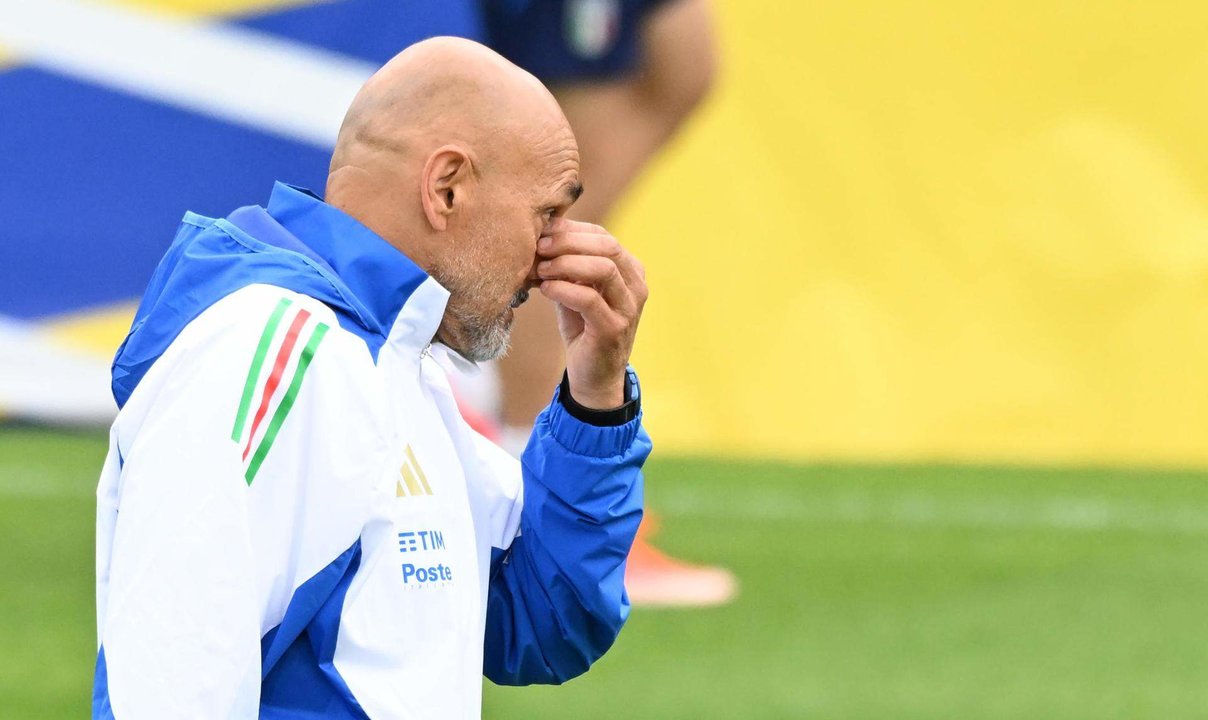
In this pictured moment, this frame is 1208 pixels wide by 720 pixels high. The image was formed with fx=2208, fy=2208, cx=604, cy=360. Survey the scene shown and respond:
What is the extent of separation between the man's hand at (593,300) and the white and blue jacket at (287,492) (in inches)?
5.9

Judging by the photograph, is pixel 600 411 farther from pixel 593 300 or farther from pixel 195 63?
pixel 195 63

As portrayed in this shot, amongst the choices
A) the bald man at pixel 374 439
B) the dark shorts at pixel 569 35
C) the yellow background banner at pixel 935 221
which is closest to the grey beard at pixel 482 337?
the bald man at pixel 374 439

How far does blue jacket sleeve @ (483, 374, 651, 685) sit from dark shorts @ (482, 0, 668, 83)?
11.5 ft

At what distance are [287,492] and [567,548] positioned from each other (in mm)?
A: 554

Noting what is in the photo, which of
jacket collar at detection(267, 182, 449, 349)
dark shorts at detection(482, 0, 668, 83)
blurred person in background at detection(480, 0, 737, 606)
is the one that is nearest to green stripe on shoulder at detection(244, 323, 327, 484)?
jacket collar at detection(267, 182, 449, 349)

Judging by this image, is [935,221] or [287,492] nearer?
[287,492]

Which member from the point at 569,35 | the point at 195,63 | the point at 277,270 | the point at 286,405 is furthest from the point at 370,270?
the point at 195,63

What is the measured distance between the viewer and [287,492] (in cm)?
193

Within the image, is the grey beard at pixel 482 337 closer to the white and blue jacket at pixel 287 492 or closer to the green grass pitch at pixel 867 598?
the white and blue jacket at pixel 287 492

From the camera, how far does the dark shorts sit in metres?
5.90

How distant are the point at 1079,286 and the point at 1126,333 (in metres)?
0.25

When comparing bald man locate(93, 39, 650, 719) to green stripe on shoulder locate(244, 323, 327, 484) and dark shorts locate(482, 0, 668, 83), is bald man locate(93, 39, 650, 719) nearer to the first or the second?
green stripe on shoulder locate(244, 323, 327, 484)

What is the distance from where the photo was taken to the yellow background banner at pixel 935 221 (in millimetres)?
7980

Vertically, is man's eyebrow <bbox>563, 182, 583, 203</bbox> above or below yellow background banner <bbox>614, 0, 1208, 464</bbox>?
below
